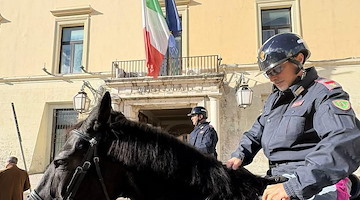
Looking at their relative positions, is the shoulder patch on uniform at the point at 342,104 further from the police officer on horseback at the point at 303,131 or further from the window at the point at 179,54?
the window at the point at 179,54

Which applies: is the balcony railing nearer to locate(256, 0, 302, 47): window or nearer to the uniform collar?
locate(256, 0, 302, 47): window

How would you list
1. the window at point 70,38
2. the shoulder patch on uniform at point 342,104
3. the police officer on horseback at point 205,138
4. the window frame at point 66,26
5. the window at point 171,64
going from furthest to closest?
the window at point 70,38, the window frame at point 66,26, the window at point 171,64, the police officer on horseback at point 205,138, the shoulder patch on uniform at point 342,104

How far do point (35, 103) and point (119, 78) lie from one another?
3926 millimetres

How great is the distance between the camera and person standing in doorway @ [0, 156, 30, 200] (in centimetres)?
742

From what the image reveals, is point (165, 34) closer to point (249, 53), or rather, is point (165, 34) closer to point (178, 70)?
point (178, 70)

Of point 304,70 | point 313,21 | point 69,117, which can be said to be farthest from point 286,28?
point 304,70

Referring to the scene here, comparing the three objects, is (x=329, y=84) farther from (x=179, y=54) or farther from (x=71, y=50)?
(x=71, y=50)

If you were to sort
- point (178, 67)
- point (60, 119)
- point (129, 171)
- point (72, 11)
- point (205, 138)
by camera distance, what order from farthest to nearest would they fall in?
point (72, 11) → point (60, 119) → point (178, 67) → point (205, 138) → point (129, 171)

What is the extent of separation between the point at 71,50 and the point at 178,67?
455 centimetres

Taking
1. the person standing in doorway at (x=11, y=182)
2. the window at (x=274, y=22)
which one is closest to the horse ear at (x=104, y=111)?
the person standing in doorway at (x=11, y=182)

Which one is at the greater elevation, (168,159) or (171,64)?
(171,64)

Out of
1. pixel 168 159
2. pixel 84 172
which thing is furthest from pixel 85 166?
pixel 168 159

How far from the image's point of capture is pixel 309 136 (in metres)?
1.85

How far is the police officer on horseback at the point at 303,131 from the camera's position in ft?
5.02
